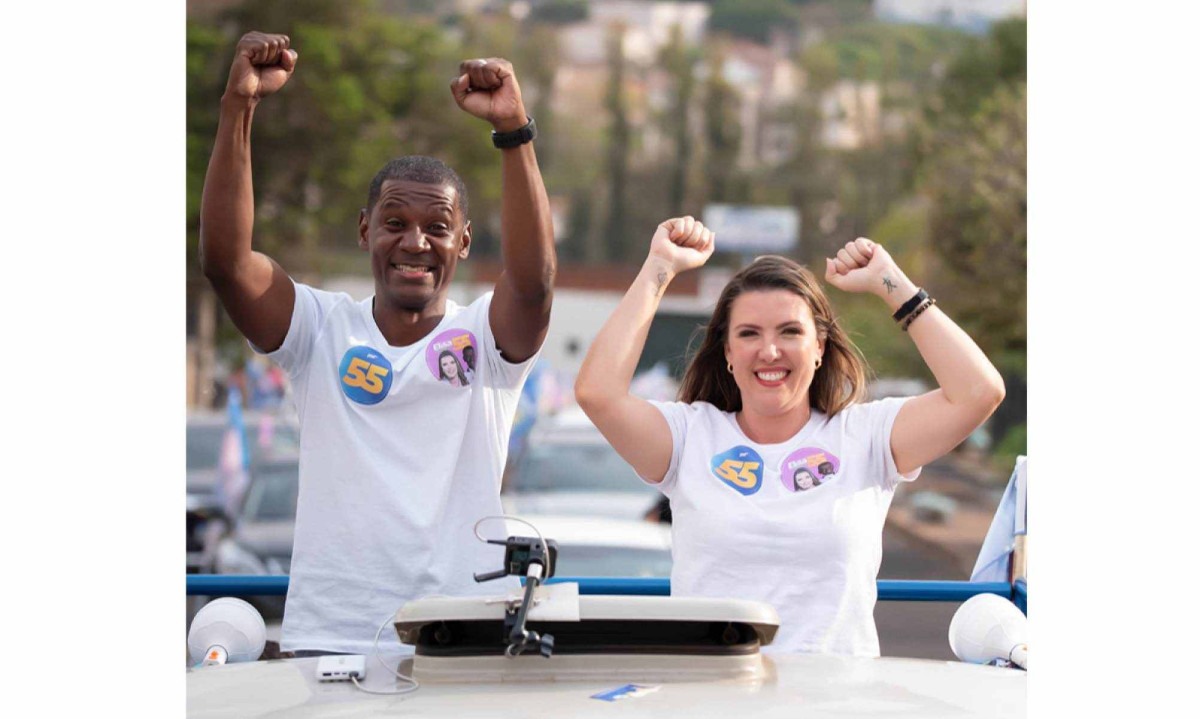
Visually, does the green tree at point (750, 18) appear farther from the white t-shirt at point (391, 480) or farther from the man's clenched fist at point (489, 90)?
the man's clenched fist at point (489, 90)

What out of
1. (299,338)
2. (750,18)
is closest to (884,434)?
(299,338)

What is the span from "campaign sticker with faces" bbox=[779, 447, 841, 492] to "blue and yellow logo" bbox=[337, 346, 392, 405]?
3.07 ft

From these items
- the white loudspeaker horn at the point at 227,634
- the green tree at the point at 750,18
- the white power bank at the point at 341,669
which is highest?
the green tree at the point at 750,18

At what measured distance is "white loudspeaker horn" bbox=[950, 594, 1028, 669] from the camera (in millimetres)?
3627

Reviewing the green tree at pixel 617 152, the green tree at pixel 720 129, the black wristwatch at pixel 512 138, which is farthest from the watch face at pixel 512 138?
the green tree at pixel 617 152

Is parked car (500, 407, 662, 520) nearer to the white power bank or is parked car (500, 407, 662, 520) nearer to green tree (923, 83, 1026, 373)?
the white power bank

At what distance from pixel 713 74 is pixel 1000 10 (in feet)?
88.7

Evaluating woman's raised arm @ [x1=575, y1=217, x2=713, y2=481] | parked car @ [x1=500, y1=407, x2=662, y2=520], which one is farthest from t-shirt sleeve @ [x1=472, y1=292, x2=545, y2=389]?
parked car @ [x1=500, y1=407, x2=662, y2=520]

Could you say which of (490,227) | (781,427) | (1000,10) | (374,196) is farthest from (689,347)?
(490,227)

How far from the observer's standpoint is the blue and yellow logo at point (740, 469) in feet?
11.6

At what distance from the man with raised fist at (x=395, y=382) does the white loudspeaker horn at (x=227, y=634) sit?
15 centimetres

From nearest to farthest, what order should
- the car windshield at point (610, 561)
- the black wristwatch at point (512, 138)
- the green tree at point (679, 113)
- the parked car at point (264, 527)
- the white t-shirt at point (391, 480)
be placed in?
the black wristwatch at point (512, 138), the white t-shirt at point (391, 480), the car windshield at point (610, 561), the parked car at point (264, 527), the green tree at point (679, 113)

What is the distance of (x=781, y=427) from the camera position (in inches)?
145

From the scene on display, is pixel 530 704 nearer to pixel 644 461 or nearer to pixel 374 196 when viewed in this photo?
pixel 644 461
